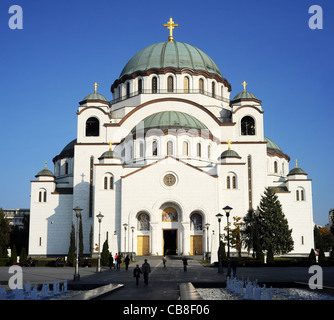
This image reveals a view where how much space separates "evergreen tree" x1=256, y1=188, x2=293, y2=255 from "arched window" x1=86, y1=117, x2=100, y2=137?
59.3 feet

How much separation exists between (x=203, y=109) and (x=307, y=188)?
42.6 feet

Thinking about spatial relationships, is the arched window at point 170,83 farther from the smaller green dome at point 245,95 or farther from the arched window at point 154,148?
the arched window at point 154,148

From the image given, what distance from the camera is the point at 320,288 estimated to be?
1589 centimetres

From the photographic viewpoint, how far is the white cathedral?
39.8 meters

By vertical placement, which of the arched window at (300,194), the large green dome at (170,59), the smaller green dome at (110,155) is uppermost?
the large green dome at (170,59)

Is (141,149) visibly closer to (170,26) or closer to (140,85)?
(140,85)

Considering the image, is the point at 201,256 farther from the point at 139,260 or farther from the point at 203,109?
the point at 203,109

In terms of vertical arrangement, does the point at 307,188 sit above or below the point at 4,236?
above

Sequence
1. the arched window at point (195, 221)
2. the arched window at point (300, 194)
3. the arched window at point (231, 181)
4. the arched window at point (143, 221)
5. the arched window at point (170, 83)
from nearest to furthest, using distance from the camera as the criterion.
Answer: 1. the arched window at point (195, 221)
2. the arched window at point (143, 221)
3. the arched window at point (231, 181)
4. the arched window at point (300, 194)
5. the arched window at point (170, 83)

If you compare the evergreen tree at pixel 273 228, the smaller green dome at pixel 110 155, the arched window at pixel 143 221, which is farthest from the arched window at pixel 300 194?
the smaller green dome at pixel 110 155

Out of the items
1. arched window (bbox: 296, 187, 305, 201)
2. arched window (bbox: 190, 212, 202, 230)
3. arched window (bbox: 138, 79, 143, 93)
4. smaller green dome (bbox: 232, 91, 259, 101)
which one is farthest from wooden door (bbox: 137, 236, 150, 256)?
smaller green dome (bbox: 232, 91, 259, 101)

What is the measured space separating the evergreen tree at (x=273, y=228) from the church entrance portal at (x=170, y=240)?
24.5ft

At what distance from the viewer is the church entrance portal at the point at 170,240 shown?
40250mm
